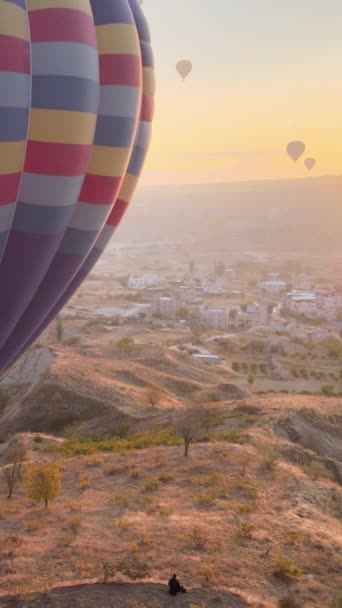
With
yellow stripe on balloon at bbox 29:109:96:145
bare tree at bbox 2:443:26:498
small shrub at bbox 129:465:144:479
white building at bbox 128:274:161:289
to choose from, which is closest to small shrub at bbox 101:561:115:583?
small shrub at bbox 129:465:144:479

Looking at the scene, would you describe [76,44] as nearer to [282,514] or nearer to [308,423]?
[282,514]

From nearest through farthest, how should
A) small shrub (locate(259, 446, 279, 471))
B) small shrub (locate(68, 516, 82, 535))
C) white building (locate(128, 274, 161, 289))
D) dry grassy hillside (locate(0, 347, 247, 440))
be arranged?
small shrub (locate(68, 516, 82, 535)) < small shrub (locate(259, 446, 279, 471)) < dry grassy hillside (locate(0, 347, 247, 440)) < white building (locate(128, 274, 161, 289))

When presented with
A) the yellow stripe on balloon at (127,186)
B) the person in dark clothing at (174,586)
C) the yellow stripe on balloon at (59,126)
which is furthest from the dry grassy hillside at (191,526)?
the yellow stripe on balloon at (59,126)

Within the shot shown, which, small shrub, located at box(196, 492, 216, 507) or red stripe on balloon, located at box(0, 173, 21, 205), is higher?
red stripe on balloon, located at box(0, 173, 21, 205)

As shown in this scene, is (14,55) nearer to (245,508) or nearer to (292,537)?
(245,508)

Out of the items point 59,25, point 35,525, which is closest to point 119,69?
point 59,25

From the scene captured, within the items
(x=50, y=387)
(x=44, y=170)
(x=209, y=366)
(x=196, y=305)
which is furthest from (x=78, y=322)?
(x=44, y=170)

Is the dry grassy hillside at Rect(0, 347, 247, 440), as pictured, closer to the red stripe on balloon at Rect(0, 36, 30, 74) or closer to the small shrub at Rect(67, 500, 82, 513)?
the small shrub at Rect(67, 500, 82, 513)
